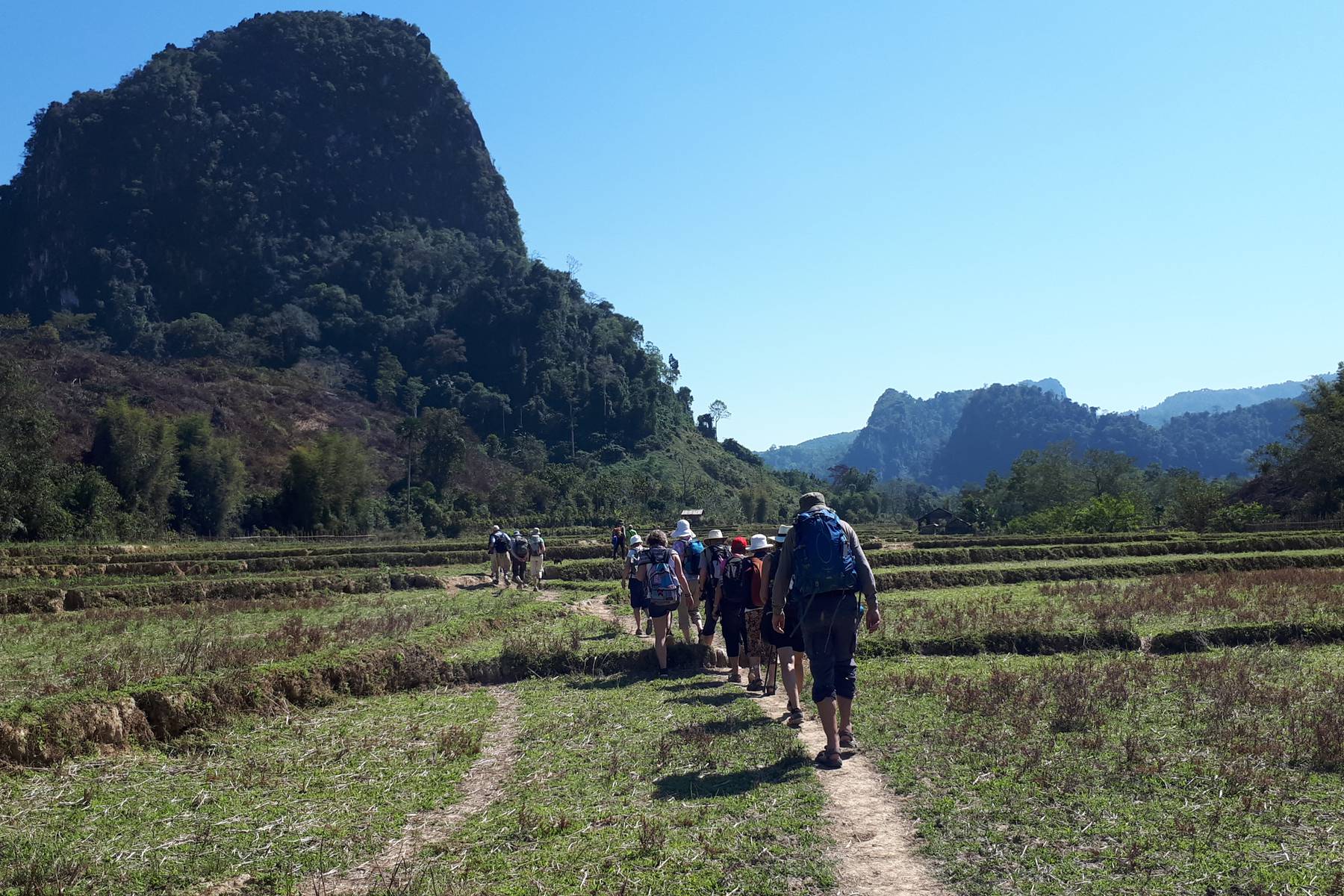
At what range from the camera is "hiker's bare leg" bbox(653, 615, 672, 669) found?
1287cm

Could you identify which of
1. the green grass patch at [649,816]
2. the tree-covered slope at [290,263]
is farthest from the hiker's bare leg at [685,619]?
the tree-covered slope at [290,263]

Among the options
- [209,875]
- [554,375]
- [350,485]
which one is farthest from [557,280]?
[209,875]

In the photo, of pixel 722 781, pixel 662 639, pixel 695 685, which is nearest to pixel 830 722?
pixel 722 781

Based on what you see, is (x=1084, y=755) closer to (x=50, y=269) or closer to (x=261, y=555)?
(x=261, y=555)

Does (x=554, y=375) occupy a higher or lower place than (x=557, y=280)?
lower

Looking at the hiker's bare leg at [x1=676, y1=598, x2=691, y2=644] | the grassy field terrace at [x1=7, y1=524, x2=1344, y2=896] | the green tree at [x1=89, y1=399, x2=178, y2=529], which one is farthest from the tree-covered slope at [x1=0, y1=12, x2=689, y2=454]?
the grassy field terrace at [x1=7, y1=524, x2=1344, y2=896]

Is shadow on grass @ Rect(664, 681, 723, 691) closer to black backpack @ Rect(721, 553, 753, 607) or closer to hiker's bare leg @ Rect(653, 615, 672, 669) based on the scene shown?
hiker's bare leg @ Rect(653, 615, 672, 669)

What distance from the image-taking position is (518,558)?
2972 cm

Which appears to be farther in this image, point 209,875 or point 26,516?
point 26,516

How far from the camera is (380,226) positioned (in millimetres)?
188500

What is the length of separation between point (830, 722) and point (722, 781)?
3.66 ft

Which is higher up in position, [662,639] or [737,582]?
[737,582]

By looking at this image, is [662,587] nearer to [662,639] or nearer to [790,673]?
[662,639]

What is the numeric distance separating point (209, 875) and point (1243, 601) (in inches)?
784
